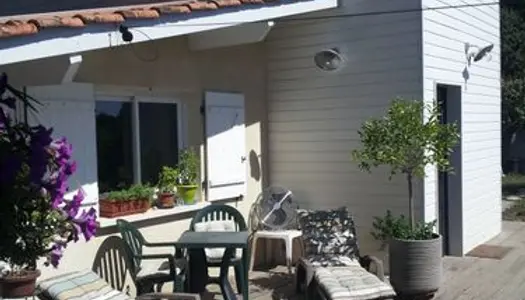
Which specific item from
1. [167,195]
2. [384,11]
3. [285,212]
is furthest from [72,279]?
[384,11]

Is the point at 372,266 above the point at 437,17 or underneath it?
underneath

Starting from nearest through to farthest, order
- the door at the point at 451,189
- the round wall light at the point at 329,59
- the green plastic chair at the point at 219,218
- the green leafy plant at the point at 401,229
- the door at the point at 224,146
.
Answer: the green plastic chair at the point at 219,218 → the green leafy plant at the point at 401,229 → the door at the point at 224,146 → the round wall light at the point at 329,59 → the door at the point at 451,189

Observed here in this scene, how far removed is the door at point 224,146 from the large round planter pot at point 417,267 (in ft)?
7.31

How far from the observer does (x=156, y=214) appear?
6.25m

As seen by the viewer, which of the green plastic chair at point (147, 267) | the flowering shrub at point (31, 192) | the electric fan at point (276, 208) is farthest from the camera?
the electric fan at point (276, 208)

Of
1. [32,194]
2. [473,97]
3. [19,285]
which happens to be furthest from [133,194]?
[473,97]

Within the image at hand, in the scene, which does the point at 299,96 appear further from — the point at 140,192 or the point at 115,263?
the point at 115,263

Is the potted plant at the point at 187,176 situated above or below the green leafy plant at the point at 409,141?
below

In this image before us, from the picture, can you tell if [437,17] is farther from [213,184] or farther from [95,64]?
[95,64]

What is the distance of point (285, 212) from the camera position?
25.3 feet

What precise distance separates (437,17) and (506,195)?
32.1ft

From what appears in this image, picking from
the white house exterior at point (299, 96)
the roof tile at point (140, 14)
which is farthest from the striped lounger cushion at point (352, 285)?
the roof tile at point (140, 14)

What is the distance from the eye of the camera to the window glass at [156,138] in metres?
6.52

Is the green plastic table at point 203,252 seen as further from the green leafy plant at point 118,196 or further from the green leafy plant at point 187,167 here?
the green leafy plant at point 187,167
